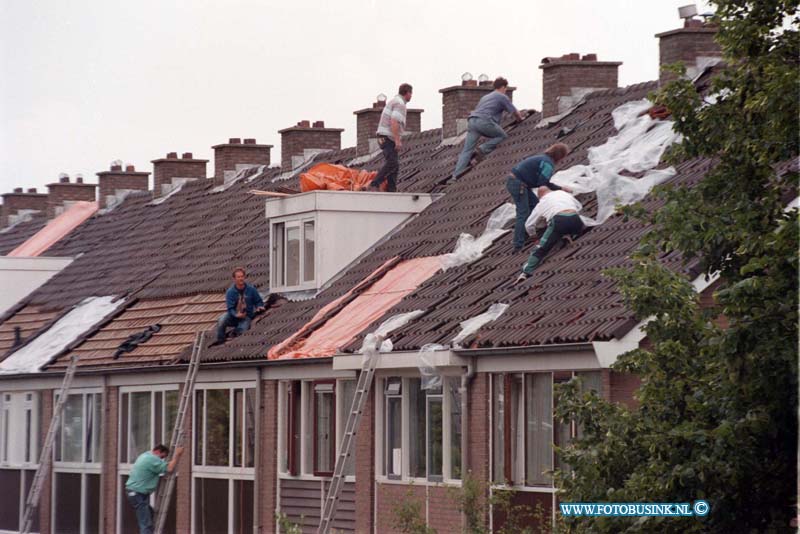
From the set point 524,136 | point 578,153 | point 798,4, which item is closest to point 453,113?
point 524,136

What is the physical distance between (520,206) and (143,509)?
8514 millimetres

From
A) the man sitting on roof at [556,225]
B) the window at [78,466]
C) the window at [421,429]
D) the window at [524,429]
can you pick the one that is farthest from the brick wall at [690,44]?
the window at [78,466]

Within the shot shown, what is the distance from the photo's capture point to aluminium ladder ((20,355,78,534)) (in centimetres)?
3400

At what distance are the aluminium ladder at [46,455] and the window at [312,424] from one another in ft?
21.3

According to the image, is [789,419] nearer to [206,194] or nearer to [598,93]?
[598,93]

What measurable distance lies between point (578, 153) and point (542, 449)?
6.51 m

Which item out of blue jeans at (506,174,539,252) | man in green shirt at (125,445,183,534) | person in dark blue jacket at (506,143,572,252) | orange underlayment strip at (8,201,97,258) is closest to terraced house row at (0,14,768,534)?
blue jeans at (506,174,539,252)

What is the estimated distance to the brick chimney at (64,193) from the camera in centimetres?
5025

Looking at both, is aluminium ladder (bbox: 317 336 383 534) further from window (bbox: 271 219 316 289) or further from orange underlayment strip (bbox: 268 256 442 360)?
window (bbox: 271 219 316 289)

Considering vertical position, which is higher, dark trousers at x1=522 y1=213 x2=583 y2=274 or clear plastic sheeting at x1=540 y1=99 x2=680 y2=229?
clear plastic sheeting at x1=540 y1=99 x2=680 y2=229

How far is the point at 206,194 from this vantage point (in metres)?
41.3

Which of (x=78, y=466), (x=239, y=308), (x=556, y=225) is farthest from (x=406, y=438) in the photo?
(x=78, y=466)

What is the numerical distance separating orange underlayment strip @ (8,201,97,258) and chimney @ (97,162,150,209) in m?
0.57

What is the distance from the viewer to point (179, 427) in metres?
30.0
